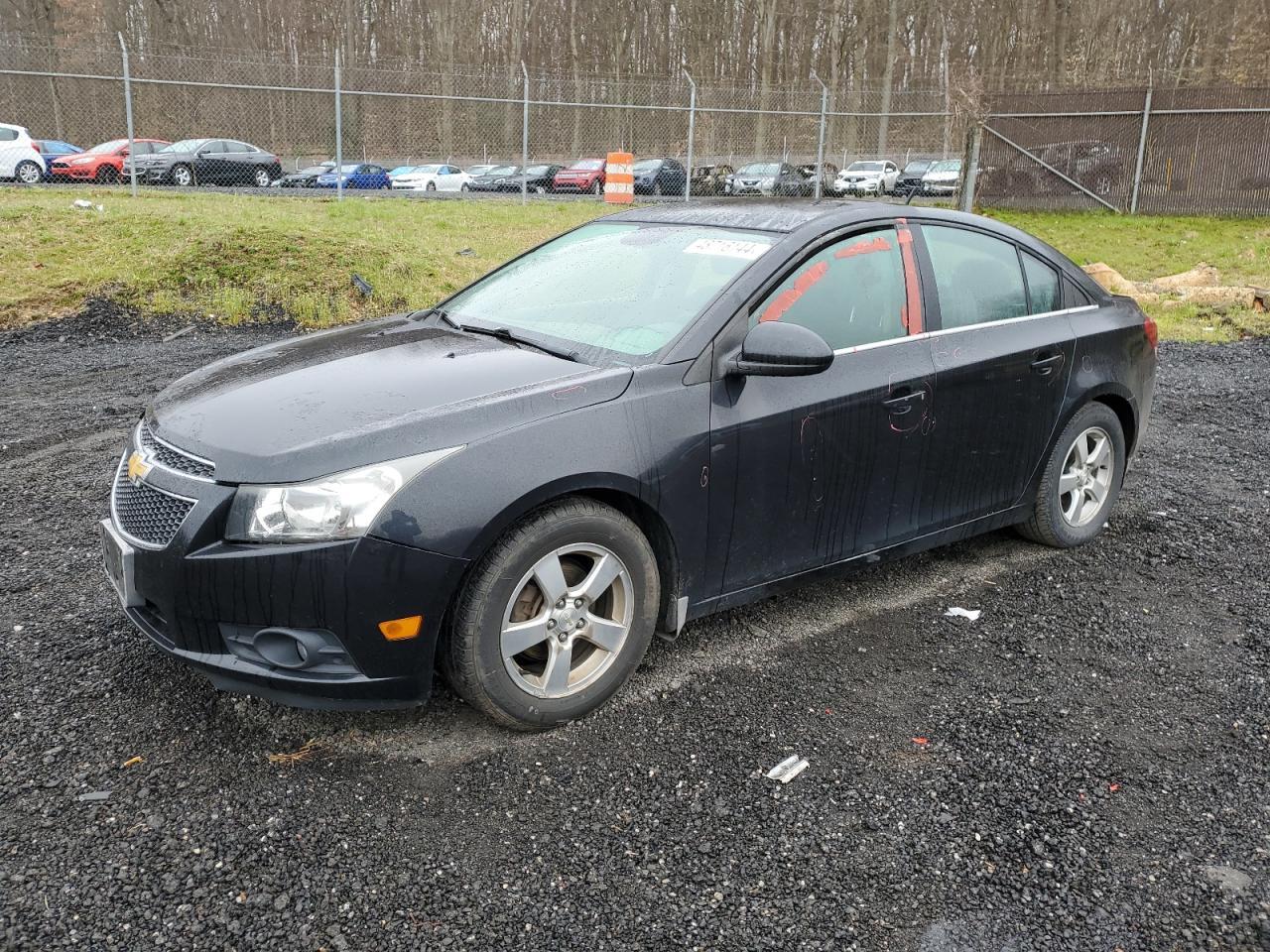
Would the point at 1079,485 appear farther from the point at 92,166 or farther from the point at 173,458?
the point at 92,166

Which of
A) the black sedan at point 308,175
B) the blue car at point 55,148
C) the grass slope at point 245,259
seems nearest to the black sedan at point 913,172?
the grass slope at point 245,259

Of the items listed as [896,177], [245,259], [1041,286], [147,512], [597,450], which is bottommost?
[245,259]

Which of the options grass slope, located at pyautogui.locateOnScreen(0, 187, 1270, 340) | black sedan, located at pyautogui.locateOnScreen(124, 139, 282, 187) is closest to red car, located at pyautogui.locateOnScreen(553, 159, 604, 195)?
black sedan, located at pyautogui.locateOnScreen(124, 139, 282, 187)

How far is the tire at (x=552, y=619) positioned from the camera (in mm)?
2994

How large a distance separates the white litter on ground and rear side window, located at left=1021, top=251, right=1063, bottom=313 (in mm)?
2436

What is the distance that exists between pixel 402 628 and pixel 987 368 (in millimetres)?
2572

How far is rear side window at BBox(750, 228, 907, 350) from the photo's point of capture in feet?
12.2

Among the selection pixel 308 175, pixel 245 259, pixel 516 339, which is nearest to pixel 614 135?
pixel 308 175

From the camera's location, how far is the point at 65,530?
4.88 metres

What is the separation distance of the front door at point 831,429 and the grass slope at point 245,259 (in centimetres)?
739

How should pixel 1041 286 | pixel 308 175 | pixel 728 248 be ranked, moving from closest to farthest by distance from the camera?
pixel 728 248
pixel 1041 286
pixel 308 175

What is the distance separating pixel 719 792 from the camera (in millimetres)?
2994

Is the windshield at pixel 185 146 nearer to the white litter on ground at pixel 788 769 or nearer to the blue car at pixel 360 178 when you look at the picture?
the blue car at pixel 360 178

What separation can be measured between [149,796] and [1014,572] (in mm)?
3564
